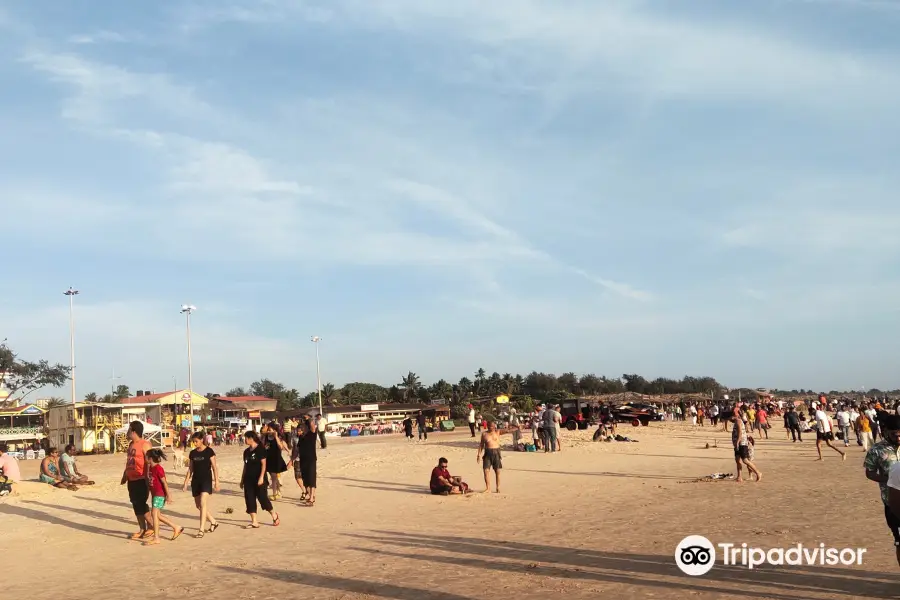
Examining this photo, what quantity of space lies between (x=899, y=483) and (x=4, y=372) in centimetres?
8499

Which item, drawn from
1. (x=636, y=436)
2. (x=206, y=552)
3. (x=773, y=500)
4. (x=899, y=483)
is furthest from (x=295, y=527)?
(x=636, y=436)

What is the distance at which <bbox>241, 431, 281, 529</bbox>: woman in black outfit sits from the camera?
1230cm

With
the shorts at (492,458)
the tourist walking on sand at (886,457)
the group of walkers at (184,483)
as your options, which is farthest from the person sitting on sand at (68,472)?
the tourist walking on sand at (886,457)

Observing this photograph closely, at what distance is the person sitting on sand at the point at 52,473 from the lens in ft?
65.1

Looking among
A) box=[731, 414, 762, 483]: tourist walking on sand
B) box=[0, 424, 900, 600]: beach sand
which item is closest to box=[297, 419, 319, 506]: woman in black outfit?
box=[0, 424, 900, 600]: beach sand

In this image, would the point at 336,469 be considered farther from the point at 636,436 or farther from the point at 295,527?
the point at 636,436

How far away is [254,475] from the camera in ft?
40.9

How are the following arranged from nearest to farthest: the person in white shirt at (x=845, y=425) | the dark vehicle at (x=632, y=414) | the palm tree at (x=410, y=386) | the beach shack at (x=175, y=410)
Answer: the person in white shirt at (x=845, y=425), the dark vehicle at (x=632, y=414), the beach shack at (x=175, y=410), the palm tree at (x=410, y=386)

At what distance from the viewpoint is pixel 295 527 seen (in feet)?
42.5

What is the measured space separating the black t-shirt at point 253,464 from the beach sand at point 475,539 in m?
0.88

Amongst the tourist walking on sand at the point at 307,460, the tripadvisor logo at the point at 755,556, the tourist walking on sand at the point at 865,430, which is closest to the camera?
the tripadvisor logo at the point at 755,556

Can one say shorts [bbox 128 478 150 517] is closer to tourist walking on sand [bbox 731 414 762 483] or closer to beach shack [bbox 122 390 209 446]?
tourist walking on sand [bbox 731 414 762 483]

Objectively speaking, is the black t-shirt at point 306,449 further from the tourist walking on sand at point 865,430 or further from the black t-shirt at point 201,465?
the tourist walking on sand at point 865,430

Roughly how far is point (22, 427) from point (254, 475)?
49274 mm
